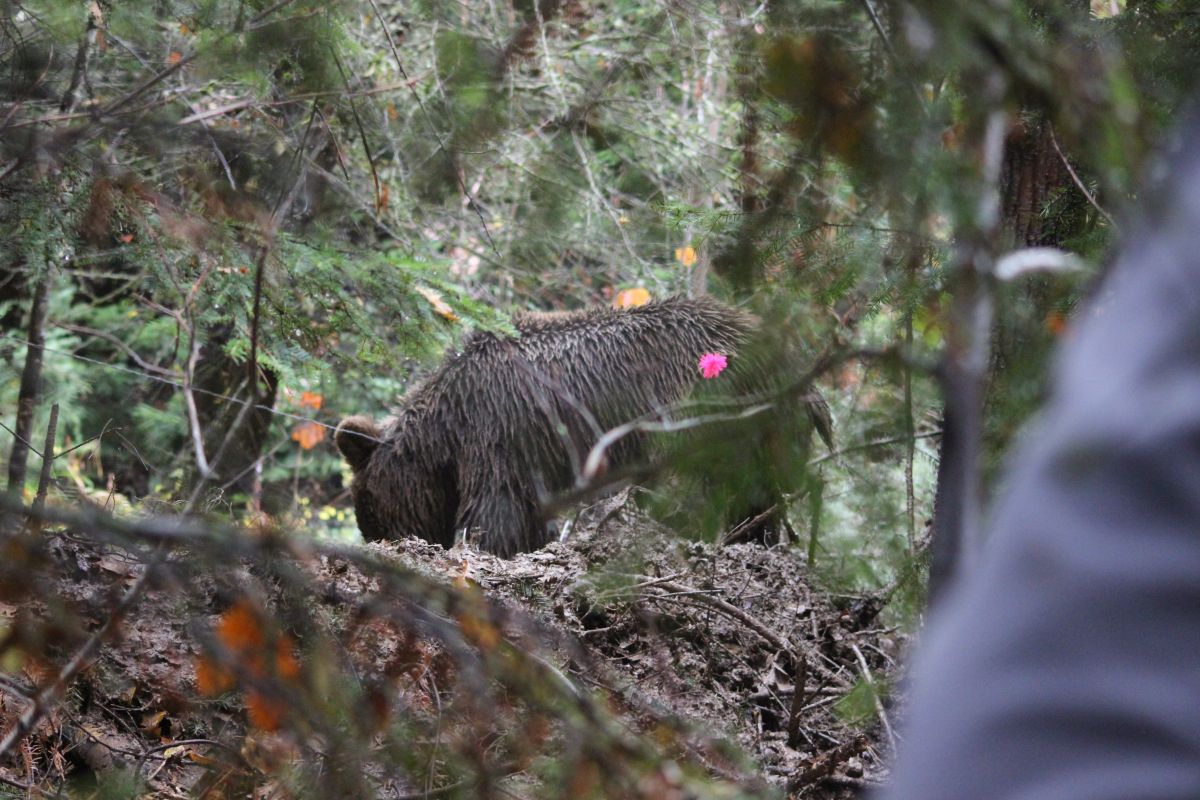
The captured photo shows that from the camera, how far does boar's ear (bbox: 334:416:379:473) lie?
26.5 ft

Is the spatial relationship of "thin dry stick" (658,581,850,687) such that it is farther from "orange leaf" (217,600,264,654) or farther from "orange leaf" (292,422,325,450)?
"orange leaf" (292,422,325,450)

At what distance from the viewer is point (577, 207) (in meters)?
8.30

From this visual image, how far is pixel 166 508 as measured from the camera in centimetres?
422

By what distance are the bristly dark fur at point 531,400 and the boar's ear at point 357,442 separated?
21 millimetres

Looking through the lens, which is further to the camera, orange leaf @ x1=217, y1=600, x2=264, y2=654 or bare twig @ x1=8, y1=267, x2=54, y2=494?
bare twig @ x1=8, y1=267, x2=54, y2=494

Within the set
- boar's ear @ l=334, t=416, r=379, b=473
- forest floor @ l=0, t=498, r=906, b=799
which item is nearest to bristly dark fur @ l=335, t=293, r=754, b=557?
boar's ear @ l=334, t=416, r=379, b=473

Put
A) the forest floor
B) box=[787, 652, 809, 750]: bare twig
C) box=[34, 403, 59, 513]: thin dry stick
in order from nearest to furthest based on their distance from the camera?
the forest floor
box=[34, 403, 59, 513]: thin dry stick
box=[787, 652, 809, 750]: bare twig

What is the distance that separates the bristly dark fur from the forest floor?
2.28m

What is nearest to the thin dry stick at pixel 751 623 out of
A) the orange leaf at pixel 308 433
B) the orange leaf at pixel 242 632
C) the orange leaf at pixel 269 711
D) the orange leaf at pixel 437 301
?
the orange leaf at pixel 437 301

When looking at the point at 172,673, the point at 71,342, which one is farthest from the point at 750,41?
the point at 71,342

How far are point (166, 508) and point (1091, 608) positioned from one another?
13.8 ft

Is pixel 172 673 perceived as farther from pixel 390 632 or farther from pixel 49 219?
pixel 49 219

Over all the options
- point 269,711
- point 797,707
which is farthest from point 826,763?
point 269,711

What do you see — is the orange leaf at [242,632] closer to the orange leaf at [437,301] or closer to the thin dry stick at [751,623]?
the thin dry stick at [751,623]
